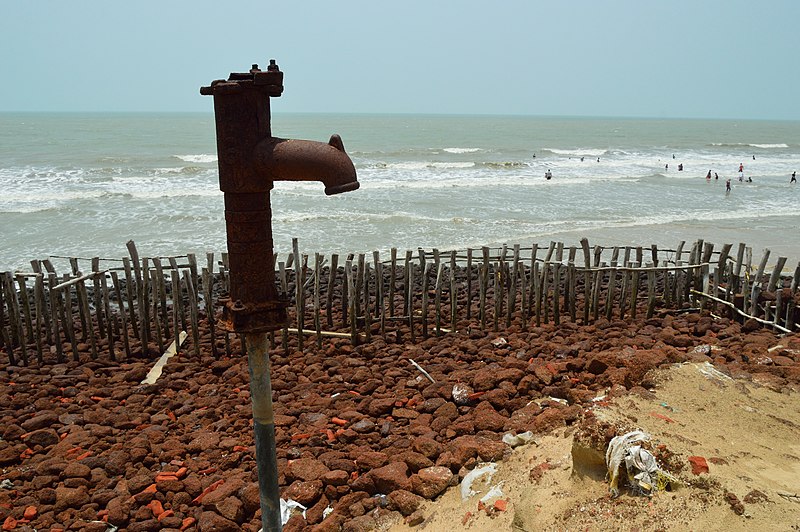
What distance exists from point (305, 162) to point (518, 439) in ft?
9.63

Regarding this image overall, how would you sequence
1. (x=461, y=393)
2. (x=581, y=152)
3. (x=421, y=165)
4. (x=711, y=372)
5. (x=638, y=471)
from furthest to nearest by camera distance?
(x=581, y=152), (x=421, y=165), (x=461, y=393), (x=711, y=372), (x=638, y=471)

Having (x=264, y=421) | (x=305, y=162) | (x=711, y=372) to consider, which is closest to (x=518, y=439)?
(x=711, y=372)

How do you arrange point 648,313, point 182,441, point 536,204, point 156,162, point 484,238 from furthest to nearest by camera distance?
point 156,162 → point 536,204 → point 484,238 → point 648,313 → point 182,441

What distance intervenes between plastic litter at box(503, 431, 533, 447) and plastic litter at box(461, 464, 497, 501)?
34 centimetres

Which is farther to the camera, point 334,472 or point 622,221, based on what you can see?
point 622,221

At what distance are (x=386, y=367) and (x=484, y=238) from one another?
10.4 m

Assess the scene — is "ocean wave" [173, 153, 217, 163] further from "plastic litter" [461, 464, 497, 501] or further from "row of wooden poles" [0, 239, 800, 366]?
"plastic litter" [461, 464, 497, 501]

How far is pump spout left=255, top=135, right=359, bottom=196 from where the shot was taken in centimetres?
271

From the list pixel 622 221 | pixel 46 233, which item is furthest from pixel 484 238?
pixel 46 233

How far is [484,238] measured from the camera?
16844 millimetres

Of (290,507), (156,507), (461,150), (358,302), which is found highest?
(461,150)

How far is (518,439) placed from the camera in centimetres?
461

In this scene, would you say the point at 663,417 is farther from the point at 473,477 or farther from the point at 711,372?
the point at 473,477

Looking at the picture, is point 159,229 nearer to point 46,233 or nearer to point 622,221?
point 46,233
